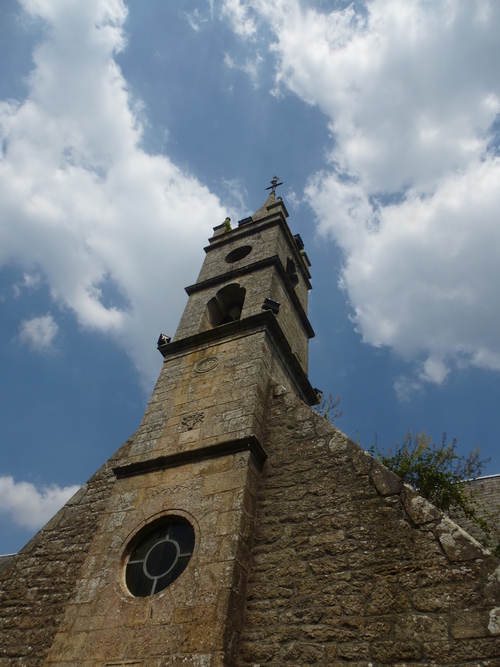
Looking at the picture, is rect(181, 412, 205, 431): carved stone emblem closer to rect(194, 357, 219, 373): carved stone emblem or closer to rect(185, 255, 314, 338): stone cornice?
rect(194, 357, 219, 373): carved stone emblem

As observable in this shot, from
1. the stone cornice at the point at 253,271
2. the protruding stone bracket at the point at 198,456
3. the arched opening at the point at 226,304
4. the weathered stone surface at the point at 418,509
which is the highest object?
the stone cornice at the point at 253,271

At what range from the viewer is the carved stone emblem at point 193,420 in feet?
21.4

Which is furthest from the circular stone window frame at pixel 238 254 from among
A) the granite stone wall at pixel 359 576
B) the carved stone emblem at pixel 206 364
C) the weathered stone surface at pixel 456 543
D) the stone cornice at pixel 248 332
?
the weathered stone surface at pixel 456 543

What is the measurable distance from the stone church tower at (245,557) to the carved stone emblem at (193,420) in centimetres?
3

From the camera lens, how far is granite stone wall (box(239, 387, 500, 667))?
372 cm

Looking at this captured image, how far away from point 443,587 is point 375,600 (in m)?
0.60

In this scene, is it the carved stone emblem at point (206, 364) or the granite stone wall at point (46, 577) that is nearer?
the granite stone wall at point (46, 577)

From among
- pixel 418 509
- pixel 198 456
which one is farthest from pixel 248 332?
pixel 418 509

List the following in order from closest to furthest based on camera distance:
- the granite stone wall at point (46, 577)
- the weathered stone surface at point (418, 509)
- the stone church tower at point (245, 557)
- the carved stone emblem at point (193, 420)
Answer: the stone church tower at point (245, 557), the weathered stone surface at point (418, 509), the granite stone wall at point (46, 577), the carved stone emblem at point (193, 420)

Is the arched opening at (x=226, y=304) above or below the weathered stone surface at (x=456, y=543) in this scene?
above

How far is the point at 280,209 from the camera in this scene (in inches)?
494

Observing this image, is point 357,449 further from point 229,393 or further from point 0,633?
point 0,633

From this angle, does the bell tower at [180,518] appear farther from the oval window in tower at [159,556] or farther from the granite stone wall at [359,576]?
the granite stone wall at [359,576]

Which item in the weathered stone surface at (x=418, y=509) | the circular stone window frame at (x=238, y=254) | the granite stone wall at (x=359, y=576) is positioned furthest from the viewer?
the circular stone window frame at (x=238, y=254)
